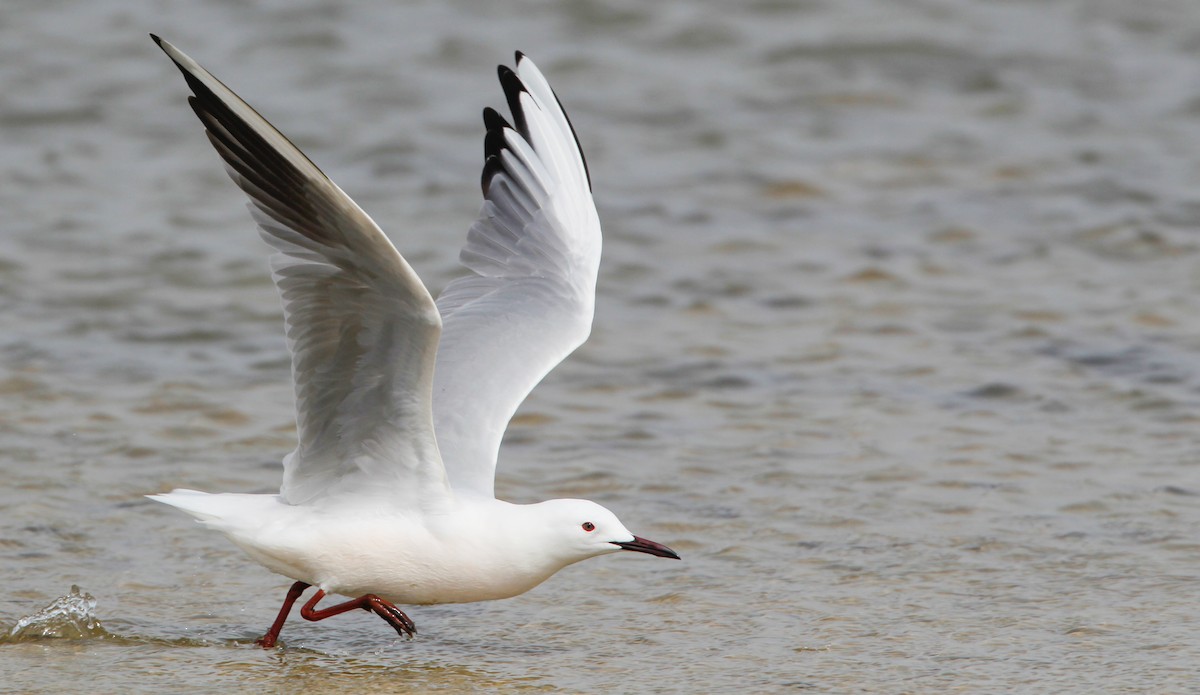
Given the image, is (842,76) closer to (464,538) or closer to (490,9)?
(490,9)

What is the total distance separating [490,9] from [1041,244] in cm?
570

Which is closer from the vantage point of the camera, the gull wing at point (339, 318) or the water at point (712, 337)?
the gull wing at point (339, 318)

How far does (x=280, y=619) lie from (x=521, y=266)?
181 centimetres

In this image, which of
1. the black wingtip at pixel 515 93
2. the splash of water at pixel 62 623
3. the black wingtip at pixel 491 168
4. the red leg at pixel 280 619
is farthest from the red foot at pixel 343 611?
the black wingtip at pixel 515 93

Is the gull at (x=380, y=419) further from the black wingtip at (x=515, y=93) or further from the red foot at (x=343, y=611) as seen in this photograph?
the black wingtip at (x=515, y=93)

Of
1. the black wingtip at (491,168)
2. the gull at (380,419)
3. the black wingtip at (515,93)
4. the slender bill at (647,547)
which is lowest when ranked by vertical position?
the slender bill at (647,547)

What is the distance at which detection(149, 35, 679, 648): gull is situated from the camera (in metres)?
4.41

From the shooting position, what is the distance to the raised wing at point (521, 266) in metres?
5.64

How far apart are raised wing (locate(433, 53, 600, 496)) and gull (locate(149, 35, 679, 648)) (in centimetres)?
1

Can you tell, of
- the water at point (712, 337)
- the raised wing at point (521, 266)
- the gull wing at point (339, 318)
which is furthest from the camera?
the raised wing at point (521, 266)

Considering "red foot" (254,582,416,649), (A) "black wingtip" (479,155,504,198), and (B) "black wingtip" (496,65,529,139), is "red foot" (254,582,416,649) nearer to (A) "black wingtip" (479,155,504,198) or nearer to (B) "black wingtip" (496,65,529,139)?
(A) "black wingtip" (479,155,504,198)

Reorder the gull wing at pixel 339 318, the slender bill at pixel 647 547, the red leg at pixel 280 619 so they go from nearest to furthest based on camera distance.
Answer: the gull wing at pixel 339 318 < the slender bill at pixel 647 547 < the red leg at pixel 280 619

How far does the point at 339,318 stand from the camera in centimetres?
459

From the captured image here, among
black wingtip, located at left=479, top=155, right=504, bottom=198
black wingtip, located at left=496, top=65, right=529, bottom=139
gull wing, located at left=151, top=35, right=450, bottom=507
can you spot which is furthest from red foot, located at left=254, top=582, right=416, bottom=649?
black wingtip, located at left=496, top=65, right=529, bottom=139
